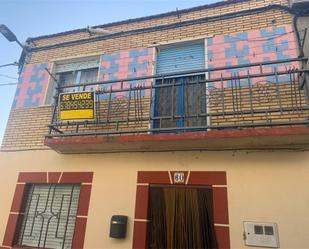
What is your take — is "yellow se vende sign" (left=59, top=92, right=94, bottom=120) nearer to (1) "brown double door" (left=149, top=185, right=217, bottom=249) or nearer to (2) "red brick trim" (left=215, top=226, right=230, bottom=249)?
(1) "brown double door" (left=149, top=185, right=217, bottom=249)

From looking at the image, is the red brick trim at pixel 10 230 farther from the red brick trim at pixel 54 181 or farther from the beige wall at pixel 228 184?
the beige wall at pixel 228 184

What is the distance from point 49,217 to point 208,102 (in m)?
3.79

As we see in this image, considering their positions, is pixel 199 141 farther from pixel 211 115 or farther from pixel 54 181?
pixel 54 181

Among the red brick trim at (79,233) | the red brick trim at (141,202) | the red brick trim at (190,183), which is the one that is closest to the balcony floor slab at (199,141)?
the red brick trim at (190,183)

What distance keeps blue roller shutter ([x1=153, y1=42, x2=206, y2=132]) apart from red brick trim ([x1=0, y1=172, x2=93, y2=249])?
179 centimetres

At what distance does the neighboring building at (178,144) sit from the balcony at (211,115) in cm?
2

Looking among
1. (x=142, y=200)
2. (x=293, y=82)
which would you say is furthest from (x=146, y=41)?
(x=142, y=200)

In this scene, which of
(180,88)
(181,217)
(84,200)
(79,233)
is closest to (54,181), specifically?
(84,200)

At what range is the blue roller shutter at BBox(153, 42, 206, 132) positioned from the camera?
4908 mm

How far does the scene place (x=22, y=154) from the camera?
18.1 ft

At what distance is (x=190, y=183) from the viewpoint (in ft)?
14.0

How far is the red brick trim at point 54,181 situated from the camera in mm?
4485

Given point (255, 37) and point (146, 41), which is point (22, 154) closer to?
point (146, 41)

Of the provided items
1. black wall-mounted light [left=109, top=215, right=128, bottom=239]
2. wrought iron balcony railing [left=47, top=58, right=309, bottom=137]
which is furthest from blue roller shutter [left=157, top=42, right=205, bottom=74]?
black wall-mounted light [left=109, top=215, right=128, bottom=239]
